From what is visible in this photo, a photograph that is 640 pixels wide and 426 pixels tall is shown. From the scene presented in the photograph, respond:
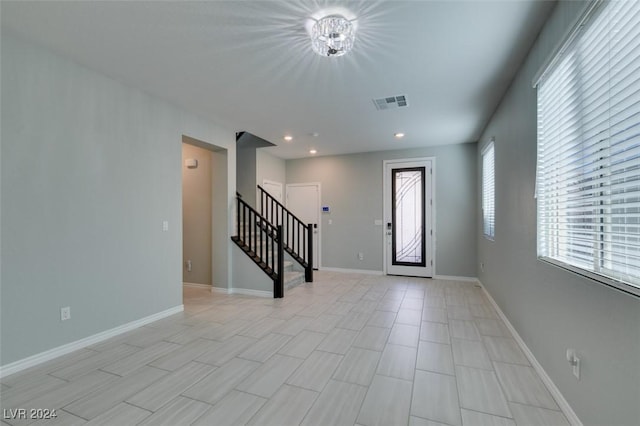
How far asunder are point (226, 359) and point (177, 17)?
2.76 m

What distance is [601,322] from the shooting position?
4.81ft

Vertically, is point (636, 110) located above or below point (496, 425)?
above

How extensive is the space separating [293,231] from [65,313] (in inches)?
153

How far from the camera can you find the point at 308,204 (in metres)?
7.00

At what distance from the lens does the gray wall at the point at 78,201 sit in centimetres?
233

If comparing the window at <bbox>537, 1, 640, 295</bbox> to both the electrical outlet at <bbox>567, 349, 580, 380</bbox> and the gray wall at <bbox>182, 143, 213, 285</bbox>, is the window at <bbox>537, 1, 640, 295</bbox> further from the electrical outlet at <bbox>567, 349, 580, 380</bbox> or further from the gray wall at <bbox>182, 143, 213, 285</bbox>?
the gray wall at <bbox>182, 143, 213, 285</bbox>

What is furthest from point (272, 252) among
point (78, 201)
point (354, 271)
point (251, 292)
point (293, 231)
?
point (78, 201)

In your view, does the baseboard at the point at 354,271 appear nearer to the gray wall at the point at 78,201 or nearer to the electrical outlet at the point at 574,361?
the gray wall at the point at 78,201

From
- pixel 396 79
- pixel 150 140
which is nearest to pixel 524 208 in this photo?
pixel 396 79

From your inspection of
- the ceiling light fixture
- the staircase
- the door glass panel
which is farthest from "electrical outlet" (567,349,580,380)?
the door glass panel

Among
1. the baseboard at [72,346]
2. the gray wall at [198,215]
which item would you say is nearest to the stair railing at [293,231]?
the gray wall at [198,215]

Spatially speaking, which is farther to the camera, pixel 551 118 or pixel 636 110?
pixel 551 118

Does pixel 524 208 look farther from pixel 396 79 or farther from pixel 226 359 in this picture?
pixel 226 359

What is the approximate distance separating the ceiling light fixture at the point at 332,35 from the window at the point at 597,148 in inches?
55.3
